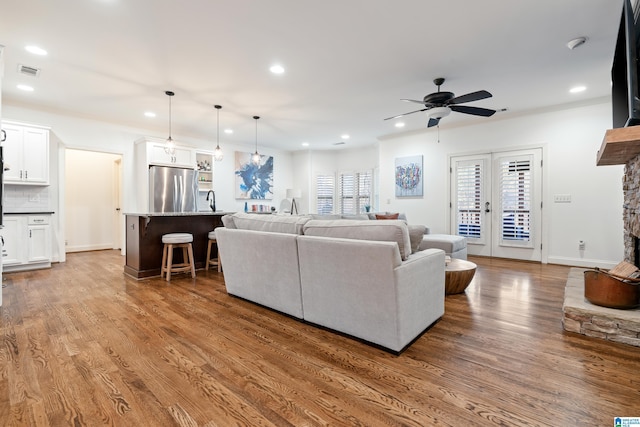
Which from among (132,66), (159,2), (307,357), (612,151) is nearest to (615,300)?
(612,151)

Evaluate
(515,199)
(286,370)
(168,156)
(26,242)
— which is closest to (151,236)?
(26,242)

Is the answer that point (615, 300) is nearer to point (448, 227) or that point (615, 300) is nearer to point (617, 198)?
point (617, 198)

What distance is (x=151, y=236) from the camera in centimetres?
425

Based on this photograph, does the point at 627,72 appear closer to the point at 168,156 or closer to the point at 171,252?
the point at 171,252

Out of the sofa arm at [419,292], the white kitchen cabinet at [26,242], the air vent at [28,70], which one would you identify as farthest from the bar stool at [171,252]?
the sofa arm at [419,292]

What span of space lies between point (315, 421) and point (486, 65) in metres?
4.08

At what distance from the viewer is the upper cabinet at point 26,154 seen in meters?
4.59

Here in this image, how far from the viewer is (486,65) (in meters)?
3.64

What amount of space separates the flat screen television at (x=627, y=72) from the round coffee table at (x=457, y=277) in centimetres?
177

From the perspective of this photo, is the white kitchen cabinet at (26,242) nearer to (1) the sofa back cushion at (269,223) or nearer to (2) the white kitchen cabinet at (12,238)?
(2) the white kitchen cabinet at (12,238)

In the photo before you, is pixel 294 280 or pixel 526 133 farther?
pixel 526 133

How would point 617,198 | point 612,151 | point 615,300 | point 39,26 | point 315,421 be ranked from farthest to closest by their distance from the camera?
point 617,198, point 39,26, point 612,151, point 615,300, point 315,421

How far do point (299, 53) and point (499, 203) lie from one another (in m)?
4.55

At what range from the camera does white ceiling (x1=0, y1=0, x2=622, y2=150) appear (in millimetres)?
2617
